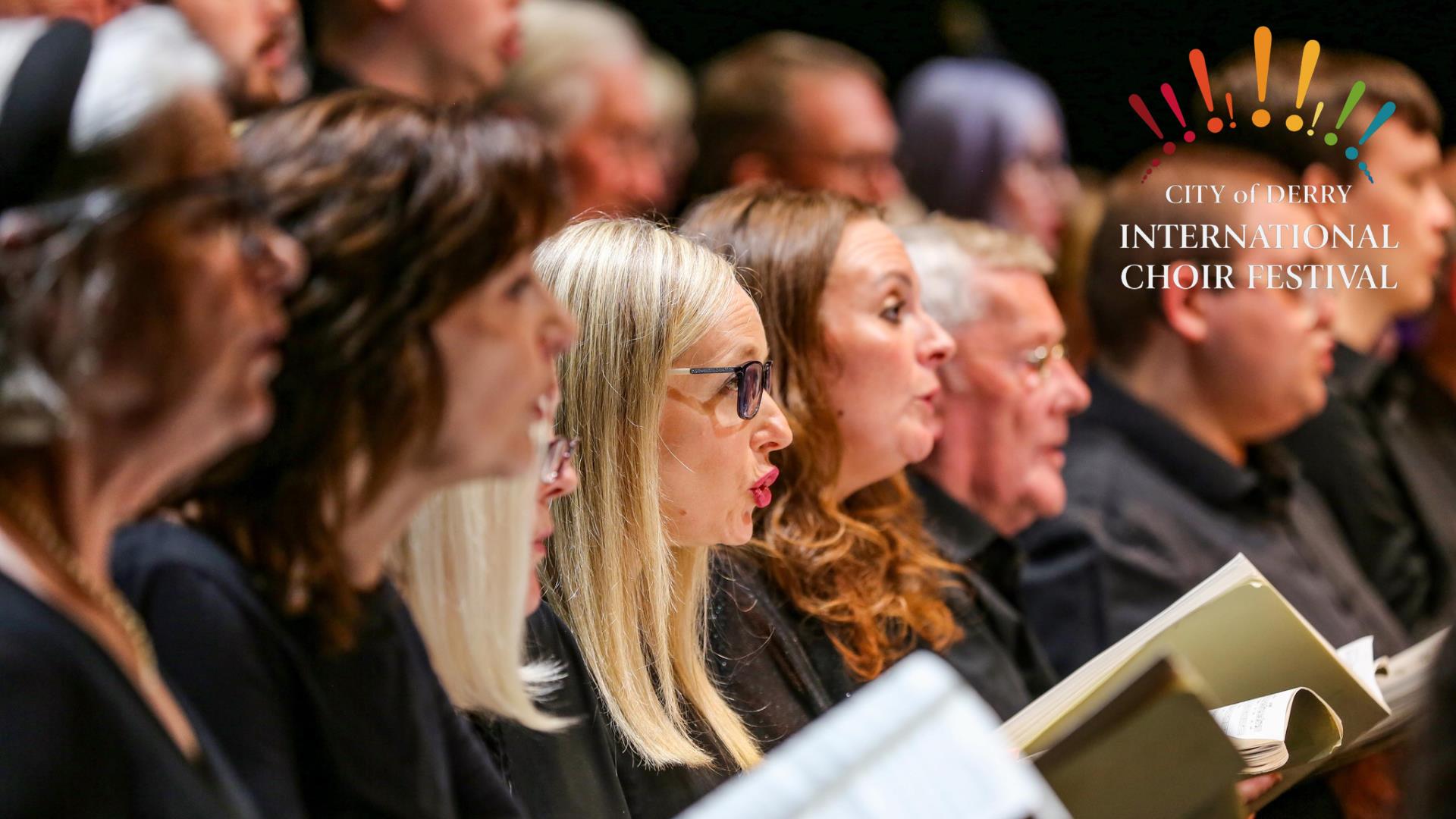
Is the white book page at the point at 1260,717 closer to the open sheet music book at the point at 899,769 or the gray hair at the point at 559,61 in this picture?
the open sheet music book at the point at 899,769

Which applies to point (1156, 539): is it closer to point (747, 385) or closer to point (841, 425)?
point (841, 425)

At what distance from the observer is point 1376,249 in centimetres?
441

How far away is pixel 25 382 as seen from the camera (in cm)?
109

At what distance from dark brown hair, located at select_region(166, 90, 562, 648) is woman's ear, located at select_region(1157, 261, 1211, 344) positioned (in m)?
2.67

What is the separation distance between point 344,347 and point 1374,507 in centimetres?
359

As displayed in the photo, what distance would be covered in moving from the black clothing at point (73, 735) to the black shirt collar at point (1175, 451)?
9.46 ft

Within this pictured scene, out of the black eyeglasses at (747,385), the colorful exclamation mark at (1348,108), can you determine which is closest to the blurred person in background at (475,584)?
the black eyeglasses at (747,385)

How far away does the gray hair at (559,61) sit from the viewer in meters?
3.82

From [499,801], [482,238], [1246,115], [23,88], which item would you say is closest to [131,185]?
[23,88]

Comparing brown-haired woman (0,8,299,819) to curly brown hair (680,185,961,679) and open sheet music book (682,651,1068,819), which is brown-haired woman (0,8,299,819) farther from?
curly brown hair (680,185,961,679)

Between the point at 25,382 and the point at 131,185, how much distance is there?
158 mm

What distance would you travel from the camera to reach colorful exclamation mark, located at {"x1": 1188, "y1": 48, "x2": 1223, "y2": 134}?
409cm

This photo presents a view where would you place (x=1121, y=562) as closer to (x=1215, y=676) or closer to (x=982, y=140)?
(x=1215, y=676)

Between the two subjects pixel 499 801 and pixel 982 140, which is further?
pixel 982 140
